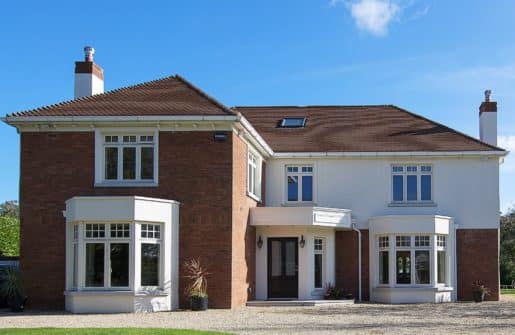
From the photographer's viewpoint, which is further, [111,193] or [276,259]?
[276,259]

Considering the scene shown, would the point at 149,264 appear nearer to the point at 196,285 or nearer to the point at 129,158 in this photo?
the point at 196,285

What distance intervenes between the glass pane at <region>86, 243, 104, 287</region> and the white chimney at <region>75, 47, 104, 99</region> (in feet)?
21.2

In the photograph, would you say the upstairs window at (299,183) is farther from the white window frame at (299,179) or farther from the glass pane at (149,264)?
the glass pane at (149,264)

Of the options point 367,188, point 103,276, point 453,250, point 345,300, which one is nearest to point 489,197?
point 453,250

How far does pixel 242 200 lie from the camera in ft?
83.3

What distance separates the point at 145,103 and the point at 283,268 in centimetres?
737

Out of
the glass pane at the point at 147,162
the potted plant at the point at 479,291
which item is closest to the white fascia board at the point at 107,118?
the glass pane at the point at 147,162

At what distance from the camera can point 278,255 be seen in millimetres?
27875

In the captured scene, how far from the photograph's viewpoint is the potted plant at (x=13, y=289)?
22.9 meters

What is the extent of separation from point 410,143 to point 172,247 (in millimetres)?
10673

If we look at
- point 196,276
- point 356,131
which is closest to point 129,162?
point 196,276

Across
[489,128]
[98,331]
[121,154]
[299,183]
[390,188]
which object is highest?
[489,128]

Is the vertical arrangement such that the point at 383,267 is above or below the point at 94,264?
below

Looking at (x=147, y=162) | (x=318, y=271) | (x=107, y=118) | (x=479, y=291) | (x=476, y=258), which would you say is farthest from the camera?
(x=476, y=258)
